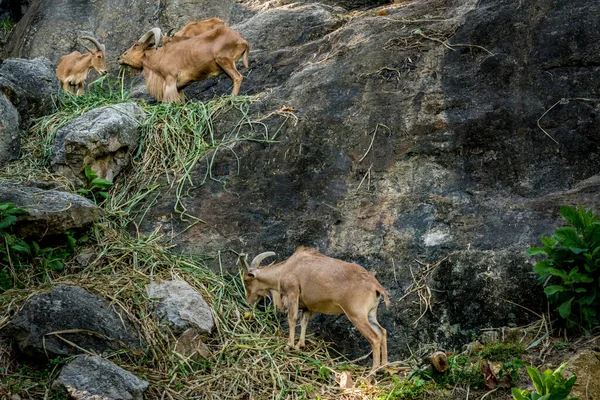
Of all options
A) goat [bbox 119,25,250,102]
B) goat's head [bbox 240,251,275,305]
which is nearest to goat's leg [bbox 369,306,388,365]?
goat's head [bbox 240,251,275,305]

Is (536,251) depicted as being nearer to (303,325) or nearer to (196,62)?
(303,325)

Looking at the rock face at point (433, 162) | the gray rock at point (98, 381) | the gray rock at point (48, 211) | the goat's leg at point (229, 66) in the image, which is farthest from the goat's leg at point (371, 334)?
the goat's leg at point (229, 66)

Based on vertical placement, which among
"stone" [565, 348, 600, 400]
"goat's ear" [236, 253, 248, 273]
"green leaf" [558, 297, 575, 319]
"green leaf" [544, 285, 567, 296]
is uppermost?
"goat's ear" [236, 253, 248, 273]

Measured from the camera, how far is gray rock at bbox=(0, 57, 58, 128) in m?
12.1

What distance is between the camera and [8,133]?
37.8 feet

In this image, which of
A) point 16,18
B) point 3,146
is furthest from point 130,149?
point 16,18

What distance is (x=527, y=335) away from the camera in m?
8.48

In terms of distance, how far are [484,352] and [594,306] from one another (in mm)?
1091

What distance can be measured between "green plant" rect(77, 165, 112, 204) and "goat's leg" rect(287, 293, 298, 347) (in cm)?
310

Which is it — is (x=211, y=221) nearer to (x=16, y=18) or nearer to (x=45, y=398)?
(x=45, y=398)

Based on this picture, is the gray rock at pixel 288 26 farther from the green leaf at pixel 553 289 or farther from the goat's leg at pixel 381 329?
the green leaf at pixel 553 289

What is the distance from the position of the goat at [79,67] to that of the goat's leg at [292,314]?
7.24 metres

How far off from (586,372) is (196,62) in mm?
7342

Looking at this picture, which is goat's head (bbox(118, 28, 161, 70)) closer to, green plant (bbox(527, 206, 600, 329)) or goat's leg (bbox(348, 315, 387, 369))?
goat's leg (bbox(348, 315, 387, 369))
